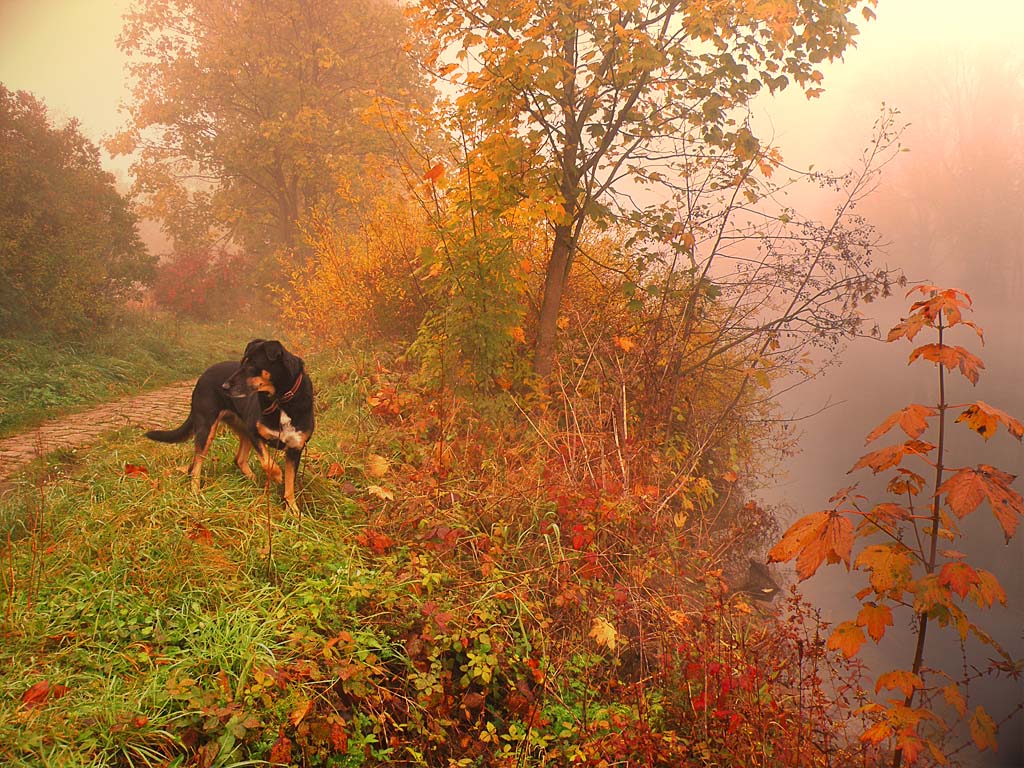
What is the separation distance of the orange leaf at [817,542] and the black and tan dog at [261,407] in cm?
317

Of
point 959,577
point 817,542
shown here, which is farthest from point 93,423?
point 959,577

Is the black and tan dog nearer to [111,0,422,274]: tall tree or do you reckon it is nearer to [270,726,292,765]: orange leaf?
[270,726,292,765]: orange leaf

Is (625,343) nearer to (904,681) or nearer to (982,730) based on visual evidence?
(904,681)

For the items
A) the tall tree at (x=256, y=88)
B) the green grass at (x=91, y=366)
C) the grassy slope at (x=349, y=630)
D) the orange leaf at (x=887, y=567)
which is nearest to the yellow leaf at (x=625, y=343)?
the grassy slope at (x=349, y=630)

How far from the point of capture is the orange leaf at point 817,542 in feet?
7.73

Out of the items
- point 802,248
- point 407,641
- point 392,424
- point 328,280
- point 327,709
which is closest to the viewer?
point 327,709

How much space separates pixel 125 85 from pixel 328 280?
41.2ft

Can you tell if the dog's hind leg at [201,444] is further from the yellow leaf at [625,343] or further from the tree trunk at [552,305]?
the yellow leaf at [625,343]

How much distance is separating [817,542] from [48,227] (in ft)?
35.1

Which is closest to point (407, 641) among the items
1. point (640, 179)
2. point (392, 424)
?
point (392, 424)

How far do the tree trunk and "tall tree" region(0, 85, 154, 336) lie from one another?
719 centimetres

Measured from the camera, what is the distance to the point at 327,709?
2.92m

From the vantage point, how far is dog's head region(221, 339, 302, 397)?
13.4 ft

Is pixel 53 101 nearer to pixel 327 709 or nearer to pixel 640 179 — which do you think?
pixel 640 179
